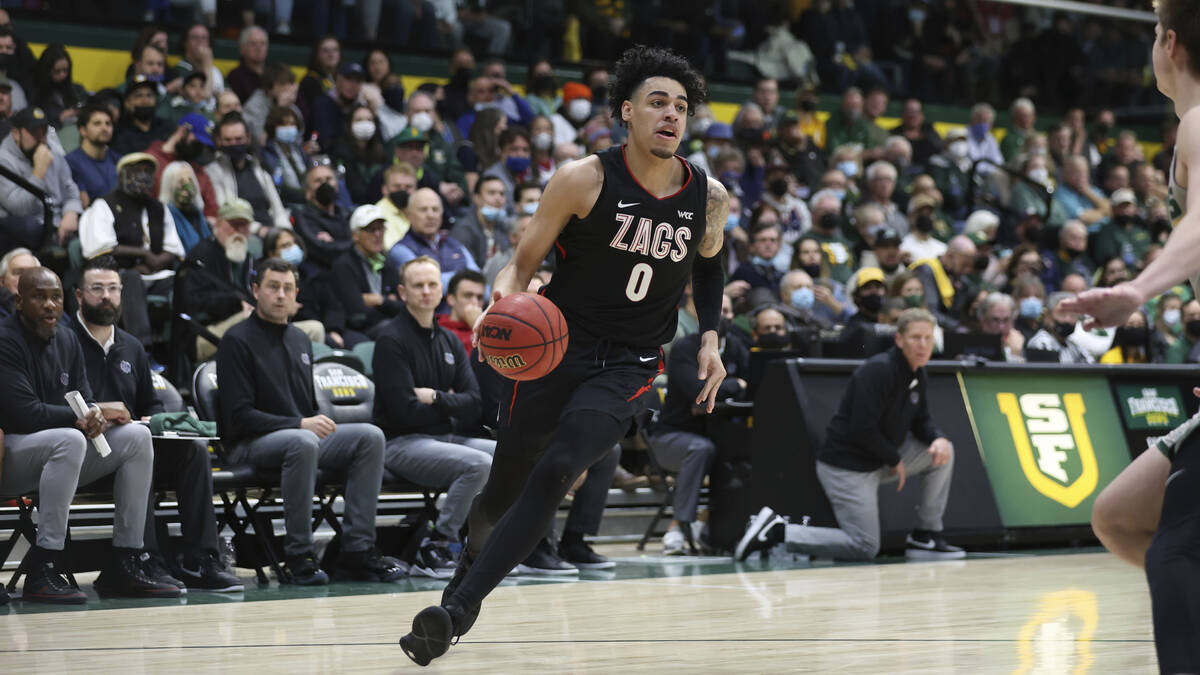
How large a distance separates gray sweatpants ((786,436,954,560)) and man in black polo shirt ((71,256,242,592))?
3.72 metres

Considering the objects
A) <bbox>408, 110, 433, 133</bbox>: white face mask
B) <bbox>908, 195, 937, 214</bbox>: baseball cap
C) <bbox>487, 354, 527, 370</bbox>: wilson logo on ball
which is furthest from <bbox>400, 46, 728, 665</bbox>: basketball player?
<bbox>908, 195, 937, 214</bbox>: baseball cap

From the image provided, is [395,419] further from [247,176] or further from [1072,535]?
[1072,535]

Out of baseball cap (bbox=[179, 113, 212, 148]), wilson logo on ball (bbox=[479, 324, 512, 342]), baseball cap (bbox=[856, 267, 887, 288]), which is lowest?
baseball cap (bbox=[856, 267, 887, 288])

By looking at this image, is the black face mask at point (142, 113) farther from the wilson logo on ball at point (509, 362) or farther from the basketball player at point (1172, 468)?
the basketball player at point (1172, 468)

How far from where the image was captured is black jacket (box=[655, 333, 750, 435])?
9.64 m

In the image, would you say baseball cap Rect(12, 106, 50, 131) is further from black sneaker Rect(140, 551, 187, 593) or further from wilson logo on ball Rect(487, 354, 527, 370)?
wilson logo on ball Rect(487, 354, 527, 370)

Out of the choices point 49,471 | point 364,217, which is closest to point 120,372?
point 49,471

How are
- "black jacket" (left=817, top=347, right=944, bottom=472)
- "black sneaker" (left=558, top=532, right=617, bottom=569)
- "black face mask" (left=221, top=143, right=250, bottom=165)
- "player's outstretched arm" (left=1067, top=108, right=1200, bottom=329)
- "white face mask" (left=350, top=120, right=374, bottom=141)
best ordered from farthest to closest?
"white face mask" (left=350, top=120, right=374, bottom=141), "black face mask" (left=221, top=143, right=250, bottom=165), "black jacket" (left=817, top=347, right=944, bottom=472), "black sneaker" (left=558, top=532, right=617, bottom=569), "player's outstretched arm" (left=1067, top=108, right=1200, bottom=329)

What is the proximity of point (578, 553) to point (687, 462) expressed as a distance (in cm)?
130

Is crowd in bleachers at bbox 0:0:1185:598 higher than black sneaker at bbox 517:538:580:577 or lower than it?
higher

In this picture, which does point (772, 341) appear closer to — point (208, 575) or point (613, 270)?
point (208, 575)

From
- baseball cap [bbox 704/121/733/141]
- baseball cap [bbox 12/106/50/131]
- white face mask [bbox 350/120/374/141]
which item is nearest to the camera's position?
baseball cap [bbox 12/106/50/131]

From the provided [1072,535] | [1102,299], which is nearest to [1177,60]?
[1102,299]

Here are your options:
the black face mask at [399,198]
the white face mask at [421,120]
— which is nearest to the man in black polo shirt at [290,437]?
the black face mask at [399,198]
